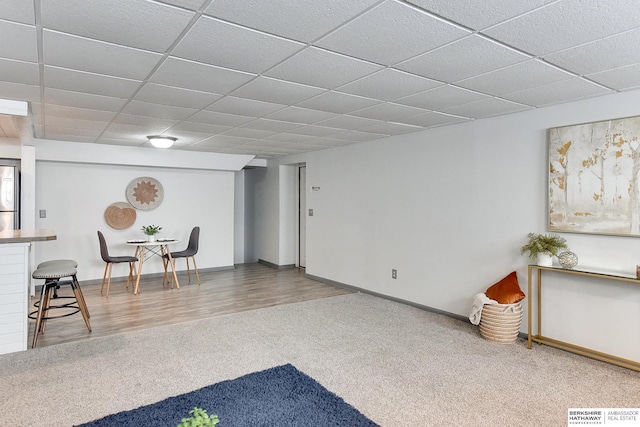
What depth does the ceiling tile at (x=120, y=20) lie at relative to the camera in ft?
5.67

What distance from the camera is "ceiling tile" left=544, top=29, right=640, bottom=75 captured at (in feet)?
6.86

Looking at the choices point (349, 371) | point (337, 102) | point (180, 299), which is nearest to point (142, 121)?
point (337, 102)

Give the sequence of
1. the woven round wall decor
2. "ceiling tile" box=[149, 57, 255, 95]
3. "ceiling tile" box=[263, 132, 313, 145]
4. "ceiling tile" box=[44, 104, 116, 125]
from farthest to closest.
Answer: the woven round wall decor < "ceiling tile" box=[263, 132, 313, 145] < "ceiling tile" box=[44, 104, 116, 125] < "ceiling tile" box=[149, 57, 255, 95]

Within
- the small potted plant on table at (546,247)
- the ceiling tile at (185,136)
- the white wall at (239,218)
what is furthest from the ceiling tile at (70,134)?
the small potted plant on table at (546,247)

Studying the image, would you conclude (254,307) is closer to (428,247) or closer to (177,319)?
(177,319)

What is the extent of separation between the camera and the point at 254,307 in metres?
4.73

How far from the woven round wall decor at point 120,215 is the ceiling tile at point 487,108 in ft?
17.1

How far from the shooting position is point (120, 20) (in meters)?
1.87

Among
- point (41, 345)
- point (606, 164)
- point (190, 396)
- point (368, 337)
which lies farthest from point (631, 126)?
point (41, 345)

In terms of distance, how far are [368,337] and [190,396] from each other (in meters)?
1.75

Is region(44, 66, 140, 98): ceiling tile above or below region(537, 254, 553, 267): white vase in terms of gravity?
above

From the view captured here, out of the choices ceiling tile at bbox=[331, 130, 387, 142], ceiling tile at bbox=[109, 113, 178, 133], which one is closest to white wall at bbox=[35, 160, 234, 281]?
ceiling tile at bbox=[109, 113, 178, 133]

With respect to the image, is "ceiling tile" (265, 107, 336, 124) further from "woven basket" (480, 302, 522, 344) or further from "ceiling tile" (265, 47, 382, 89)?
"woven basket" (480, 302, 522, 344)

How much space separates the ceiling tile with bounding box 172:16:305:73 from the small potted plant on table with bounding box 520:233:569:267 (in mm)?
2687
